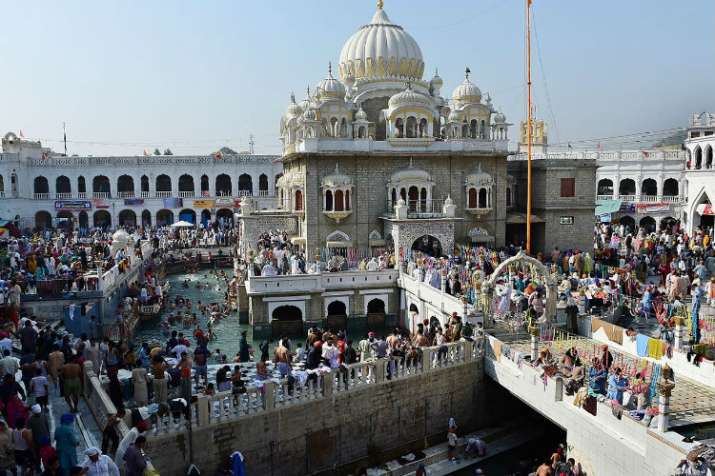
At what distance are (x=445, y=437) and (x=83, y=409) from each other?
9248 mm

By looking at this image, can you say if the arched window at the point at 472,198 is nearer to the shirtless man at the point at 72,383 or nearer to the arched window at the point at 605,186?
the shirtless man at the point at 72,383

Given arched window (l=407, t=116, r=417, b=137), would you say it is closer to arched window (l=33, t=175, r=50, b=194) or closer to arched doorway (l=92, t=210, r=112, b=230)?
arched doorway (l=92, t=210, r=112, b=230)

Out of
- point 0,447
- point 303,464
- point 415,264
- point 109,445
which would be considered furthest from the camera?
point 415,264

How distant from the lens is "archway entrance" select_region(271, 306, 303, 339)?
24.0 meters

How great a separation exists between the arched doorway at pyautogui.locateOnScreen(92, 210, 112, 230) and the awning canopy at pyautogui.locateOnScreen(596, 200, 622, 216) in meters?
40.2

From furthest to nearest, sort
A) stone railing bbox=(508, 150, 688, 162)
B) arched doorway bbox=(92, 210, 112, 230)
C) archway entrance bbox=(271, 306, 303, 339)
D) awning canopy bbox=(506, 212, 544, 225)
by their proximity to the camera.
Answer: arched doorway bbox=(92, 210, 112, 230)
stone railing bbox=(508, 150, 688, 162)
awning canopy bbox=(506, 212, 544, 225)
archway entrance bbox=(271, 306, 303, 339)

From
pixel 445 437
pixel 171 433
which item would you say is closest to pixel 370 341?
pixel 445 437

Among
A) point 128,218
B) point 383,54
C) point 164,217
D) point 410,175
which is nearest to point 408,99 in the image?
point 410,175

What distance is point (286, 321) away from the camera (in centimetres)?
2419

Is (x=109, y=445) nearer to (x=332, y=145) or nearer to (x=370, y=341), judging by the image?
(x=370, y=341)

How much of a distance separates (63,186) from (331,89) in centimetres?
3122

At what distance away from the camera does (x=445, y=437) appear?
16.1 m

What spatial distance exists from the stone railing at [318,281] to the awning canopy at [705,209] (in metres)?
20.0

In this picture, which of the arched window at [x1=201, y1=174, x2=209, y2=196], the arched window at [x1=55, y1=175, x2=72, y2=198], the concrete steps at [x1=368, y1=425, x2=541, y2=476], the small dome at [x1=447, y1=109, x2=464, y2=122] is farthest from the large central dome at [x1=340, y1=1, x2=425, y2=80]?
the arched window at [x1=55, y1=175, x2=72, y2=198]
